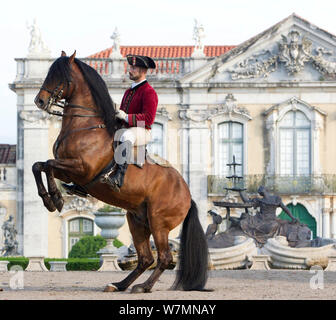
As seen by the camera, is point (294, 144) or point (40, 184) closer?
point (40, 184)

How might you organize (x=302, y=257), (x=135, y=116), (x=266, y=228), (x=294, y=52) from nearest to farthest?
(x=135, y=116)
(x=302, y=257)
(x=266, y=228)
(x=294, y=52)

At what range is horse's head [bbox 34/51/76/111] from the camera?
9.53 meters

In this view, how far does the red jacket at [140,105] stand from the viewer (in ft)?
32.0

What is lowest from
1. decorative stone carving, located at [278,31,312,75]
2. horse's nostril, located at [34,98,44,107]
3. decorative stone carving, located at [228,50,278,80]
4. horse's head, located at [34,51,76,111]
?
horse's nostril, located at [34,98,44,107]

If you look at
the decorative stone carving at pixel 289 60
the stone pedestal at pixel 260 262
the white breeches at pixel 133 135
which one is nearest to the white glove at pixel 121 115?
the white breeches at pixel 133 135

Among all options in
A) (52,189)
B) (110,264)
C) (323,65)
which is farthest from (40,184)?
(323,65)

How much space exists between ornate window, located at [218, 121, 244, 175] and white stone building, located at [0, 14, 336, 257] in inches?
1.3

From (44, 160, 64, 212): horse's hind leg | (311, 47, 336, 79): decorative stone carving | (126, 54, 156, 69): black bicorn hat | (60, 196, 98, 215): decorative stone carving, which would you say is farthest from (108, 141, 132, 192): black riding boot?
(311, 47, 336, 79): decorative stone carving

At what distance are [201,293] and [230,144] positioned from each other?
21.8 m

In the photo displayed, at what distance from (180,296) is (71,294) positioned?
1.10m

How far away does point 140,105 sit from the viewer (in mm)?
9914

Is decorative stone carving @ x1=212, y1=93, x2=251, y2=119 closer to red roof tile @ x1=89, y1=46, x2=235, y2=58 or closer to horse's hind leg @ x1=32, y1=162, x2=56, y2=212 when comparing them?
red roof tile @ x1=89, y1=46, x2=235, y2=58

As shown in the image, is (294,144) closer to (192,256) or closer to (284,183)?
(284,183)

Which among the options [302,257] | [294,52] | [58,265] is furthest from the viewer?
[294,52]
